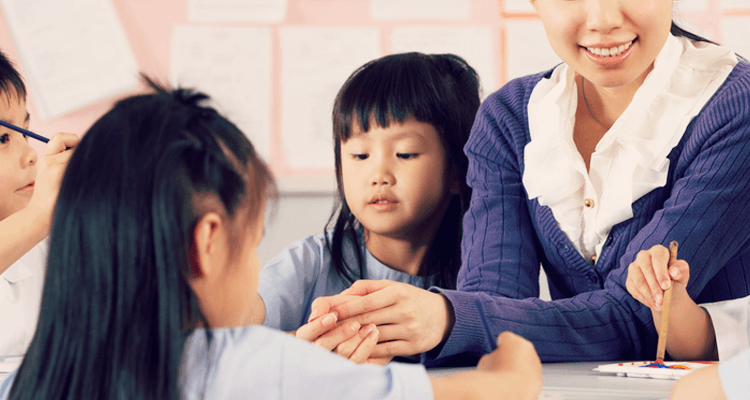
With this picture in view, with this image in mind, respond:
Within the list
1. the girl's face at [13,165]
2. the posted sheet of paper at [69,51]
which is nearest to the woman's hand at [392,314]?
the girl's face at [13,165]

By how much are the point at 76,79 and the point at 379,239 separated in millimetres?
1287

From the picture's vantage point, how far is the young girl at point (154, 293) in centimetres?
43

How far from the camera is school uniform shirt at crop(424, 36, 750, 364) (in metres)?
0.81

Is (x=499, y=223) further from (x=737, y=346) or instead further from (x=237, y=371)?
(x=237, y=371)

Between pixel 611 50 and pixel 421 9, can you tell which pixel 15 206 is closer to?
pixel 611 50

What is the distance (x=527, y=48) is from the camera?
1.97 metres

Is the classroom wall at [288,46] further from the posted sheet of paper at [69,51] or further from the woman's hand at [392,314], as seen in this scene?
the woman's hand at [392,314]

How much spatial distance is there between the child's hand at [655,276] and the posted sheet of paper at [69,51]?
5.45ft


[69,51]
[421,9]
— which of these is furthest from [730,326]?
[69,51]

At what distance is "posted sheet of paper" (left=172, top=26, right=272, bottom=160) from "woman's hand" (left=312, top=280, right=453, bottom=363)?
130 centimetres

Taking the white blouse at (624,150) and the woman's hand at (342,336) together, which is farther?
the white blouse at (624,150)

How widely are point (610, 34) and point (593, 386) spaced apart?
1.57ft

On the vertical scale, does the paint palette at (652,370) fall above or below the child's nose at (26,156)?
below

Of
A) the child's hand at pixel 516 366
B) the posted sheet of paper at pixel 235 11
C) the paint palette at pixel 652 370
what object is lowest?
the paint palette at pixel 652 370
